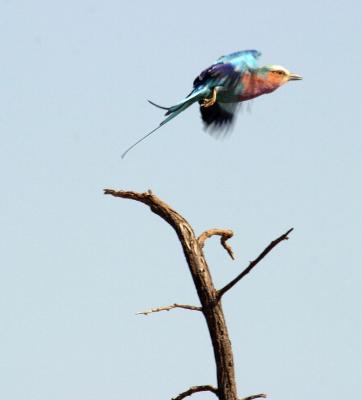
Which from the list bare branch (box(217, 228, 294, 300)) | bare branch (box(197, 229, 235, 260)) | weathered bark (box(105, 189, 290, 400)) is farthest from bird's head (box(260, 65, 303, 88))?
bare branch (box(217, 228, 294, 300))

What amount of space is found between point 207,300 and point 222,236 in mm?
1519

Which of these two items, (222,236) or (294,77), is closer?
(222,236)

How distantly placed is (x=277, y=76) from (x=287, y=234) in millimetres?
3693

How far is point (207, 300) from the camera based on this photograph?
12.2 meters

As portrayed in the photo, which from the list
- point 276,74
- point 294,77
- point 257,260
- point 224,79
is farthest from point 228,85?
point 257,260

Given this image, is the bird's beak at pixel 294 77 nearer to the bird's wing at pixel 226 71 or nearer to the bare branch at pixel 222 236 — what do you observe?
the bird's wing at pixel 226 71

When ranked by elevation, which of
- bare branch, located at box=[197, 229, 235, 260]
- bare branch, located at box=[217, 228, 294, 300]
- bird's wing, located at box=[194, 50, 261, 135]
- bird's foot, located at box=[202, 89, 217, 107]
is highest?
bird's wing, located at box=[194, 50, 261, 135]

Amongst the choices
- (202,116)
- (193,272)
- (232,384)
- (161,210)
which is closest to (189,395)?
(232,384)

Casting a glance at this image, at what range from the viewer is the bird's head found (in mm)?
13898

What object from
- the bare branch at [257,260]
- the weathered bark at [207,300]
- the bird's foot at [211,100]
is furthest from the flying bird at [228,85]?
the bare branch at [257,260]

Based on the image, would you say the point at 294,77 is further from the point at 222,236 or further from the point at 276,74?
the point at 222,236

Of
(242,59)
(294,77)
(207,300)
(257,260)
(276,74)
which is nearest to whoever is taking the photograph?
(257,260)

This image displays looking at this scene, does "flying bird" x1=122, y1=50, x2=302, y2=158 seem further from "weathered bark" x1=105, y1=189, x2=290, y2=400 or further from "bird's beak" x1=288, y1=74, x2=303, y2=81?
"weathered bark" x1=105, y1=189, x2=290, y2=400

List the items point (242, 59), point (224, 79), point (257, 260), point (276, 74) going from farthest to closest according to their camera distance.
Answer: point (276, 74) < point (242, 59) < point (224, 79) < point (257, 260)
